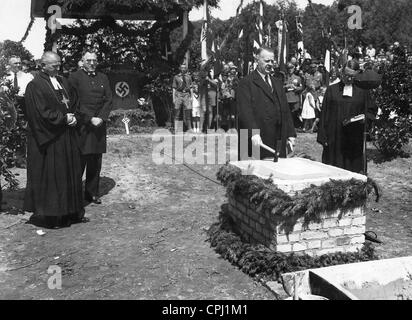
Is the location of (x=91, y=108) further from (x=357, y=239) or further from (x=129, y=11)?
(x=129, y=11)

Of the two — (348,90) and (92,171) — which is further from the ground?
(348,90)

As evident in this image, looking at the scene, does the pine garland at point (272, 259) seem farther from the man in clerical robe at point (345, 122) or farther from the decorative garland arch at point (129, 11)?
the decorative garland arch at point (129, 11)

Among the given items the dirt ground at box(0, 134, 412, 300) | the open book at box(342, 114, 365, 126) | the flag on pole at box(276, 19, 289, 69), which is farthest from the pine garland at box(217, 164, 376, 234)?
the flag on pole at box(276, 19, 289, 69)

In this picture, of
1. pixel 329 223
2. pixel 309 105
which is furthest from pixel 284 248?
pixel 309 105

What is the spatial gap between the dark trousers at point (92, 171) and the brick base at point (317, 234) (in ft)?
10.5

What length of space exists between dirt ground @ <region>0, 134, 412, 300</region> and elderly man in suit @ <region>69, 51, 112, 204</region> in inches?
32.9

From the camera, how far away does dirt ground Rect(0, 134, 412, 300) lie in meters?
4.61

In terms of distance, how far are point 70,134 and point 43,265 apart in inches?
79.1

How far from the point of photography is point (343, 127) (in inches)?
262

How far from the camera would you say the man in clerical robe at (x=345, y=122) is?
21.5ft

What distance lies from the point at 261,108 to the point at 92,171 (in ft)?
9.95

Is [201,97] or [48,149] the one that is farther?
[201,97]

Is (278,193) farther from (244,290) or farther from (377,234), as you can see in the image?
(377,234)

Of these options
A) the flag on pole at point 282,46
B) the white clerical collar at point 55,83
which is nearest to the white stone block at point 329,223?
the white clerical collar at point 55,83
